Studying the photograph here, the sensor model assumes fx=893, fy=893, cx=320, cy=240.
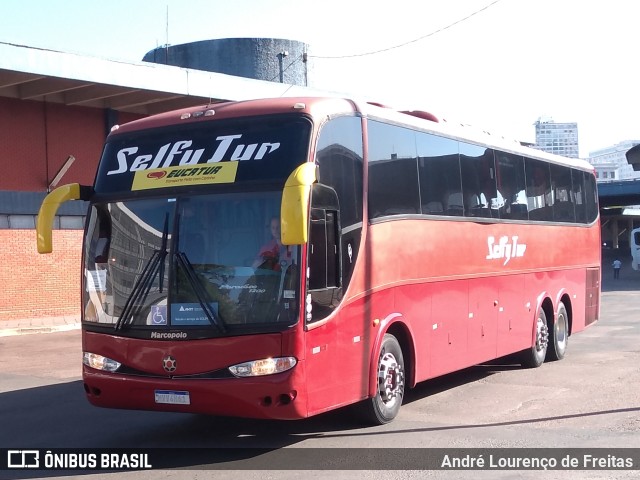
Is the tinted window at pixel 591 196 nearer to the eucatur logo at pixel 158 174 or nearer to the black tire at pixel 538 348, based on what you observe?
the black tire at pixel 538 348

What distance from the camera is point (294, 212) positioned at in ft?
24.6

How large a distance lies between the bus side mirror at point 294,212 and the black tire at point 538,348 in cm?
812

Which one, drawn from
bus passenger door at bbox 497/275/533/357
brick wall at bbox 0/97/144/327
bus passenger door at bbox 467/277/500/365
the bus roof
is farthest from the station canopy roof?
the bus roof

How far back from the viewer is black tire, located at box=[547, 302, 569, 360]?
15.5 meters

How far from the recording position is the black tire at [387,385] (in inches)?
381

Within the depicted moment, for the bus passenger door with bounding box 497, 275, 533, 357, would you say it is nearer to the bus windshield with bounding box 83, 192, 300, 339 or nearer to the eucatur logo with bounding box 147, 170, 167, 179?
the bus windshield with bounding box 83, 192, 300, 339

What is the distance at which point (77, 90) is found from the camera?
26.7 meters

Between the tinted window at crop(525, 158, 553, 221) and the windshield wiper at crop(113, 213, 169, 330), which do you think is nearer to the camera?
the windshield wiper at crop(113, 213, 169, 330)

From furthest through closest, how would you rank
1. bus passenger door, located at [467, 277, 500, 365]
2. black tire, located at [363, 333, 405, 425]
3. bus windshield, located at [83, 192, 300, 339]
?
bus passenger door, located at [467, 277, 500, 365], black tire, located at [363, 333, 405, 425], bus windshield, located at [83, 192, 300, 339]

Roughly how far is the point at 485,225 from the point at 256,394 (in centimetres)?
580

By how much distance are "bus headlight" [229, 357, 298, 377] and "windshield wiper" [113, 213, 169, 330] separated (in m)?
1.15

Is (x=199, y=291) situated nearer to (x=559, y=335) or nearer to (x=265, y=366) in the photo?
(x=265, y=366)

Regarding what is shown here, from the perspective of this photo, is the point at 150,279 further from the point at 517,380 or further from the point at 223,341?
the point at 517,380

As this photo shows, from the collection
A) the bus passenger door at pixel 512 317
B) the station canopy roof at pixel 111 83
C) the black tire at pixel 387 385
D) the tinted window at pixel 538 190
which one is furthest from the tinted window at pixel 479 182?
the station canopy roof at pixel 111 83
